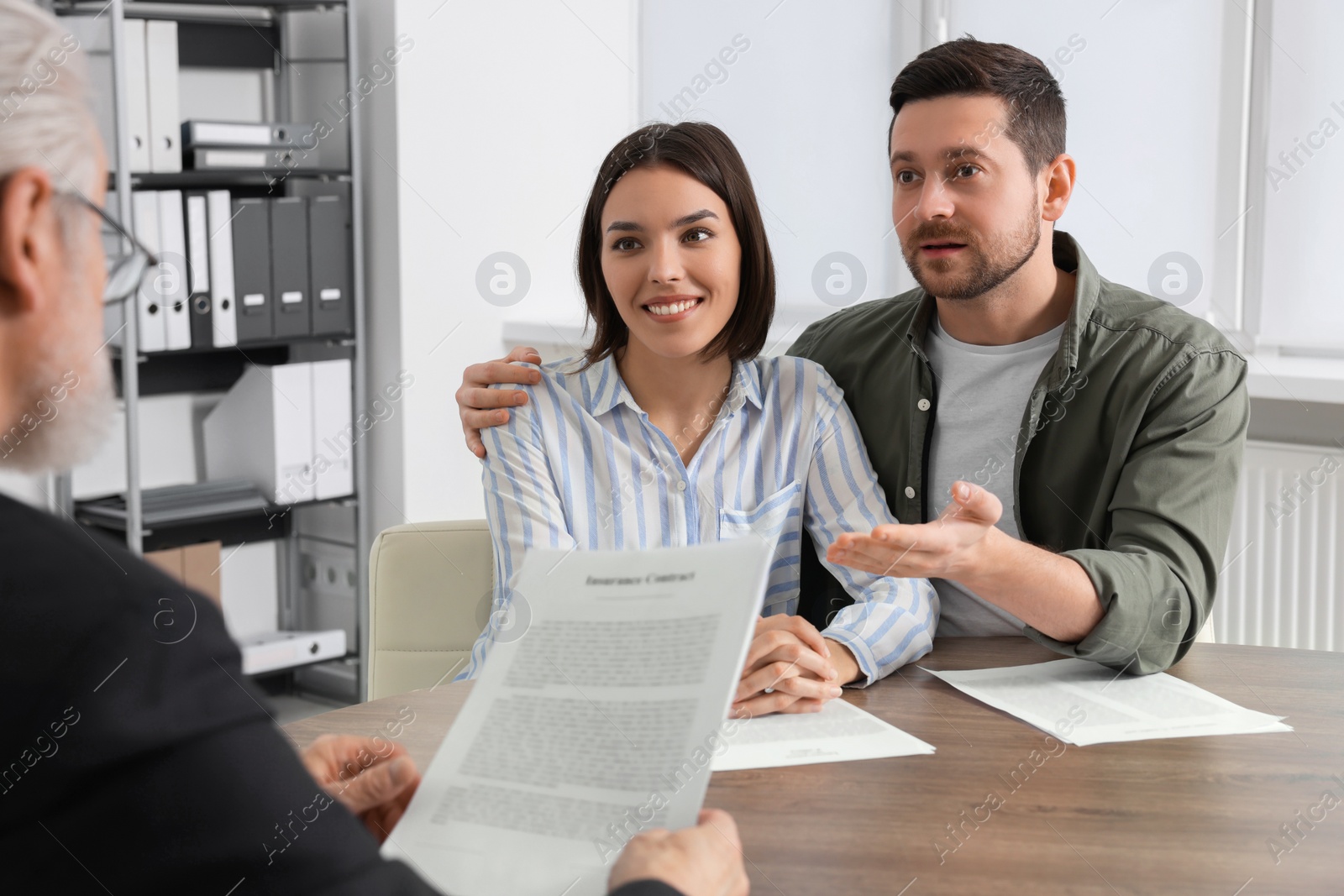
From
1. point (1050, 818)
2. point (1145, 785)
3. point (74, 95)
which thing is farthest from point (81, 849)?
point (1145, 785)

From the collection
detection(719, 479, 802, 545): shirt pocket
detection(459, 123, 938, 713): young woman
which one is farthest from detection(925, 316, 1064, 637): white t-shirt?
detection(719, 479, 802, 545): shirt pocket

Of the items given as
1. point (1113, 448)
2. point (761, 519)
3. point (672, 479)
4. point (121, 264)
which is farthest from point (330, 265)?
point (121, 264)

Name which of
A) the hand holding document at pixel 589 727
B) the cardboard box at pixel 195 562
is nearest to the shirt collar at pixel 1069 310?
the hand holding document at pixel 589 727

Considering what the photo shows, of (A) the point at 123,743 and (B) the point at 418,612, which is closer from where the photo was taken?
(A) the point at 123,743

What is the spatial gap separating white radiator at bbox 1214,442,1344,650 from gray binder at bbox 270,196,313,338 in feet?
8.09

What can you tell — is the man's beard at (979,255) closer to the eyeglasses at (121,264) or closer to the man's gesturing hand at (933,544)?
the man's gesturing hand at (933,544)

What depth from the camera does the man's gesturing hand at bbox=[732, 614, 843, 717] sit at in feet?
4.16

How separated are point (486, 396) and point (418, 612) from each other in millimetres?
325

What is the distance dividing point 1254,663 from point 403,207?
106 inches

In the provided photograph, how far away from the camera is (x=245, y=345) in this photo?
3307 mm

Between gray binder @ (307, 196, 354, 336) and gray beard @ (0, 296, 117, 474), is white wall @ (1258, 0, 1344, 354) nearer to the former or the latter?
gray binder @ (307, 196, 354, 336)

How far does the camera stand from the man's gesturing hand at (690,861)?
747 mm

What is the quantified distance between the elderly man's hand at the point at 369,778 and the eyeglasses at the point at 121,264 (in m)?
0.38

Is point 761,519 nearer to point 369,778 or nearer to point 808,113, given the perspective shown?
point 369,778
